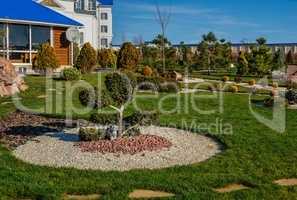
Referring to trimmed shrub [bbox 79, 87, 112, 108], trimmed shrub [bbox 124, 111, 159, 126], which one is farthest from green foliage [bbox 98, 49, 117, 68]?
trimmed shrub [bbox 79, 87, 112, 108]

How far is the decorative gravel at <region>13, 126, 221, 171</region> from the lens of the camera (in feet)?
26.2

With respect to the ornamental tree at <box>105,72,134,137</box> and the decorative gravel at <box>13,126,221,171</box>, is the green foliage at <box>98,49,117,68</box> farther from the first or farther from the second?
the ornamental tree at <box>105,72,134,137</box>

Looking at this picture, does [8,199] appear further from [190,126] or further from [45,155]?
[190,126]

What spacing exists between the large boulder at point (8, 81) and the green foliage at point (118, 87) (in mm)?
8541

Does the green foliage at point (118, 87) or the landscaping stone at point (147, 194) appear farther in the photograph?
the green foliage at point (118, 87)

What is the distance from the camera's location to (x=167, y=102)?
53.6 ft

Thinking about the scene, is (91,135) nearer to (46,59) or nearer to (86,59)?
(46,59)

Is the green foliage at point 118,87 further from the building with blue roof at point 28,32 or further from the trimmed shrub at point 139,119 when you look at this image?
the building with blue roof at point 28,32

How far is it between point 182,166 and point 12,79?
11306 mm

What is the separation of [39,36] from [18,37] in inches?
50.0

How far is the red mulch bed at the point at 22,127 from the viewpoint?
9828 mm

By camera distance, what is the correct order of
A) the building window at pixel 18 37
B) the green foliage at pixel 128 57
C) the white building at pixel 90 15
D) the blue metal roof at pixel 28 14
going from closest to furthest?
the blue metal roof at pixel 28 14, the building window at pixel 18 37, the green foliage at pixel 128 57, the white building at pixel 90 15

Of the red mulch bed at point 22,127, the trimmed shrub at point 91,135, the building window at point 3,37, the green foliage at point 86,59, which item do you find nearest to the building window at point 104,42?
the building window at point 3,37

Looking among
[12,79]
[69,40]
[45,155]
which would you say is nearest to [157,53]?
[69,40]
